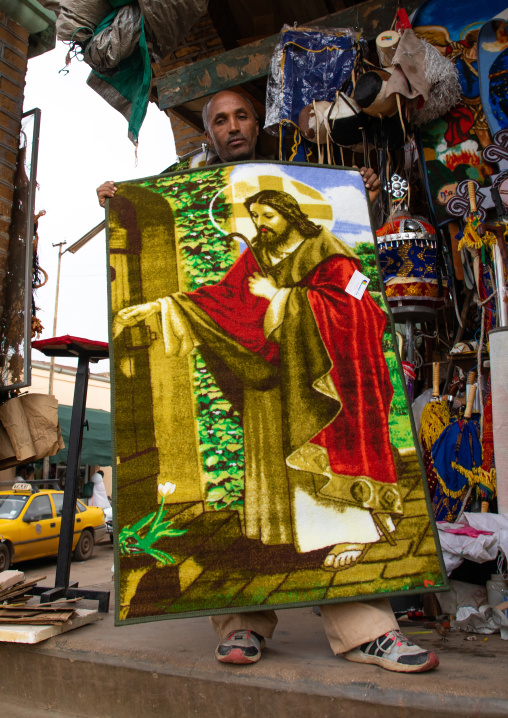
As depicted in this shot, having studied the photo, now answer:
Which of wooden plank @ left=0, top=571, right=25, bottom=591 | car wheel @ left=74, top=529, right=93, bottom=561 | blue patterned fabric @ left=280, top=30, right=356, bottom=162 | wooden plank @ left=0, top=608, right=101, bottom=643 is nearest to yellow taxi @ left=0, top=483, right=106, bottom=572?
car wheel @ left=74, top=529, right=93, bottom=561

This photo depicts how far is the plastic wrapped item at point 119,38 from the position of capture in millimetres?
3701

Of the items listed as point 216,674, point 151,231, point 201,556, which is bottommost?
point 216,674

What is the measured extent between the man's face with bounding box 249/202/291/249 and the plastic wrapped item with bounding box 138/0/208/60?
206cm

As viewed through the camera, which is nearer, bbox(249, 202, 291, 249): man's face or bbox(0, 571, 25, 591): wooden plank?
bbox(249, 202, 291, 249): man's face

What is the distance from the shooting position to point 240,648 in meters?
1.99

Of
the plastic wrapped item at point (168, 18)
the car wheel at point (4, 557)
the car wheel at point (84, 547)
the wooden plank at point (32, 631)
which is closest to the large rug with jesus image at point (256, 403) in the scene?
the wooden plank at point (32, 631)

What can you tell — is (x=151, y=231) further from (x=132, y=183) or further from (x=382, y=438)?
(x=382, y=438)

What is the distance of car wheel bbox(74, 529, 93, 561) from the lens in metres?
9.44

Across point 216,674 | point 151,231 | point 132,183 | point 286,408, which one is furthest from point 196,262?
point 216,674

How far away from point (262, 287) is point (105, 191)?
847mm

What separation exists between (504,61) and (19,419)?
3601 mm

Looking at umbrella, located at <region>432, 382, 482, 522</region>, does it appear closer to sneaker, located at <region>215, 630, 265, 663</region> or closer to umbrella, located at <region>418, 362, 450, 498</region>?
umbrella, located at <region>418, 362, 450, 498</region>

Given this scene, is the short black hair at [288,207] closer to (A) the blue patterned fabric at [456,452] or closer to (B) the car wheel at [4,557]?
(A) the blue patterned fabric at [456,452]

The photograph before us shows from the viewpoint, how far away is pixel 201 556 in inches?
79.1
